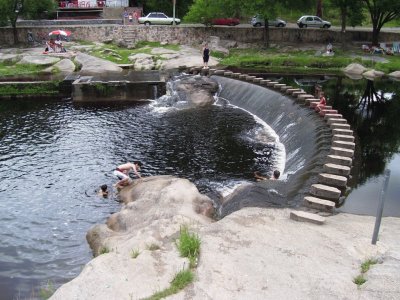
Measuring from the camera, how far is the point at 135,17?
223 ft

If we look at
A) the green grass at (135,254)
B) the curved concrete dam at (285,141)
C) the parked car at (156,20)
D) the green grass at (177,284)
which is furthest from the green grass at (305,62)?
the green grass at (177,284)

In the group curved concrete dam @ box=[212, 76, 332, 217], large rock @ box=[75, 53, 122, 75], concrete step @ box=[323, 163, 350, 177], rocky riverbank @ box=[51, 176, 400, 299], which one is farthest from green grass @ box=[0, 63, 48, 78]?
concrete step @ box=[323, 163, 350, 177]

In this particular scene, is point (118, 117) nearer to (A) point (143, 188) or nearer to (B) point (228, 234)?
(A) point (143, 188)

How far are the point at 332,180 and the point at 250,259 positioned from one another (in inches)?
279

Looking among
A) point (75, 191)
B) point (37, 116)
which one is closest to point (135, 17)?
point (37, 116)

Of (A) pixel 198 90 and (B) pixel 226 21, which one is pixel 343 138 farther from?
(B) pixel 226 21

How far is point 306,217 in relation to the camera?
14586mm

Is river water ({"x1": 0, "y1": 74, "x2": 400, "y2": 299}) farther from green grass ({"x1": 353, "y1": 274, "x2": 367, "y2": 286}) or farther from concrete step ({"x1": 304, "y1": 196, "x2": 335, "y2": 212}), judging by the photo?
green grass ({"x1": 353, "y1": 274, "x2": 367, "y2": 286})

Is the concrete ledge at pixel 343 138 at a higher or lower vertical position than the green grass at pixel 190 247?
higher

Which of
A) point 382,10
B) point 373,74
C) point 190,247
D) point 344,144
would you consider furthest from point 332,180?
point 382,10

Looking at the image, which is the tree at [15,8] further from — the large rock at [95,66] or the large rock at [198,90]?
the large rock at [198,90]

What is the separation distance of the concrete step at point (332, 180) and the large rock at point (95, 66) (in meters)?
35.2

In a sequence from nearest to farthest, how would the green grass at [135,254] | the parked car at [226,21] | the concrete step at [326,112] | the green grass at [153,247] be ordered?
the green grass at [135,254] → the green grass at [153,247] → the concrete step at [326,112] → the parked car at [226,21]

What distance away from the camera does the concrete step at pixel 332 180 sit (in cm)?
1745
